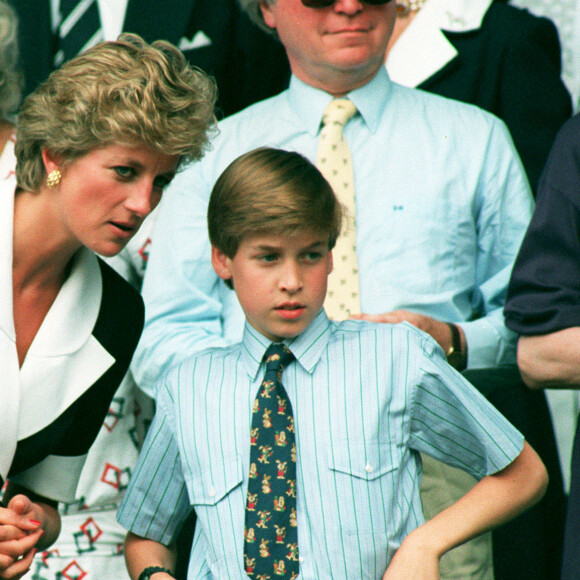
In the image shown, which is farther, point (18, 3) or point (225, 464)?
point (18, 3)

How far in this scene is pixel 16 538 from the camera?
196 cm

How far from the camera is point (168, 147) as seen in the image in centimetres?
205

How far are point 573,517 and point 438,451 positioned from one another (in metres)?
0.29

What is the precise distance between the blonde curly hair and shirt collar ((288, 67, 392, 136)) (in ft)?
1.56

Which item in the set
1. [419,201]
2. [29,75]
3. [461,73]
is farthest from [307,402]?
[29,75]

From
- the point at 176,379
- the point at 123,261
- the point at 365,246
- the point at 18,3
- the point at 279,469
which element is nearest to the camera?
the point at 279,469

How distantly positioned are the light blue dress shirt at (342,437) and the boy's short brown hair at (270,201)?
19 centimetres

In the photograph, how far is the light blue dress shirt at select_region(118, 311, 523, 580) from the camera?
73.0 inches

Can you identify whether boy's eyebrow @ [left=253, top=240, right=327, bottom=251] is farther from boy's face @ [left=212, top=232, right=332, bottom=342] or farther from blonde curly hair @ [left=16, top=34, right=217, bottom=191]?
blonde curly hair @ [left=16, top=34, right=217, bottom=191]

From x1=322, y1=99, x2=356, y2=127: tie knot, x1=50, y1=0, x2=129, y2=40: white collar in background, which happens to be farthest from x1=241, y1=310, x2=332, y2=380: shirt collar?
x1=50, y1=0, x2=129, y2=40: white collar in background

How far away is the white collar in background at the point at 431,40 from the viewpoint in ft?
9.80

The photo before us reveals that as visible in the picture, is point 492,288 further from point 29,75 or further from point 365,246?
point 29,75

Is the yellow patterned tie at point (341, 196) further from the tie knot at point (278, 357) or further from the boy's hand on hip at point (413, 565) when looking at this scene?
the boy's hand on hip at point (413, 565)

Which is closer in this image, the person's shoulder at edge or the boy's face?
the boy's face
